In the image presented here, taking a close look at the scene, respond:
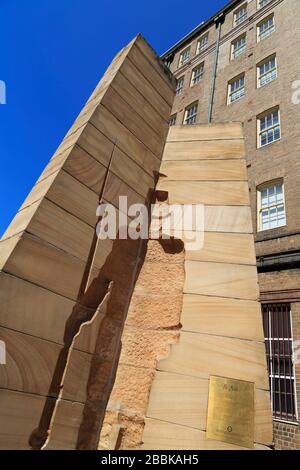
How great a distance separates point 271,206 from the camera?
13.2 meters

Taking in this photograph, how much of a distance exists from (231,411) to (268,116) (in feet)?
51.8

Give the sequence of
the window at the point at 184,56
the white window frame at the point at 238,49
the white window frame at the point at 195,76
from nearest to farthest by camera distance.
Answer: the white window frame at the point at 238,49
the white window frame at the point at 195,76
the window at the point at 184,56

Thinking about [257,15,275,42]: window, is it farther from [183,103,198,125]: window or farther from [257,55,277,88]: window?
[183,103,198,125]: window

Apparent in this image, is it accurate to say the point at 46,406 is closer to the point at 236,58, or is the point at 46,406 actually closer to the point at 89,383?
the point at 89,383

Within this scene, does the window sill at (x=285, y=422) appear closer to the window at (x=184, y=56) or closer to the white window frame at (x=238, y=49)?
the white window frame at (x=238, y=49)

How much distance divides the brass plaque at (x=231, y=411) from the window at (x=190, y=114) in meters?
20.5

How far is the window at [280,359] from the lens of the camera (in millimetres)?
9281

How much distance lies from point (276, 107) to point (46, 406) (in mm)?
16417

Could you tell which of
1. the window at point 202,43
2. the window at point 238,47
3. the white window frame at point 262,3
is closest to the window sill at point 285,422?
the window at point 238,47

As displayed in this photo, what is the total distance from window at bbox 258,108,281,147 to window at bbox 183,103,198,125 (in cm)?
634

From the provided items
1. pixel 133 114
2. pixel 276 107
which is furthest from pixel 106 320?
pixel 276 107

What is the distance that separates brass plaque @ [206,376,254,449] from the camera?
281 centimetres

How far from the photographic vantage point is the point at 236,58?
67.4 feet

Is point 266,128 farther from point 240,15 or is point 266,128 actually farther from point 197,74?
point 240,15
